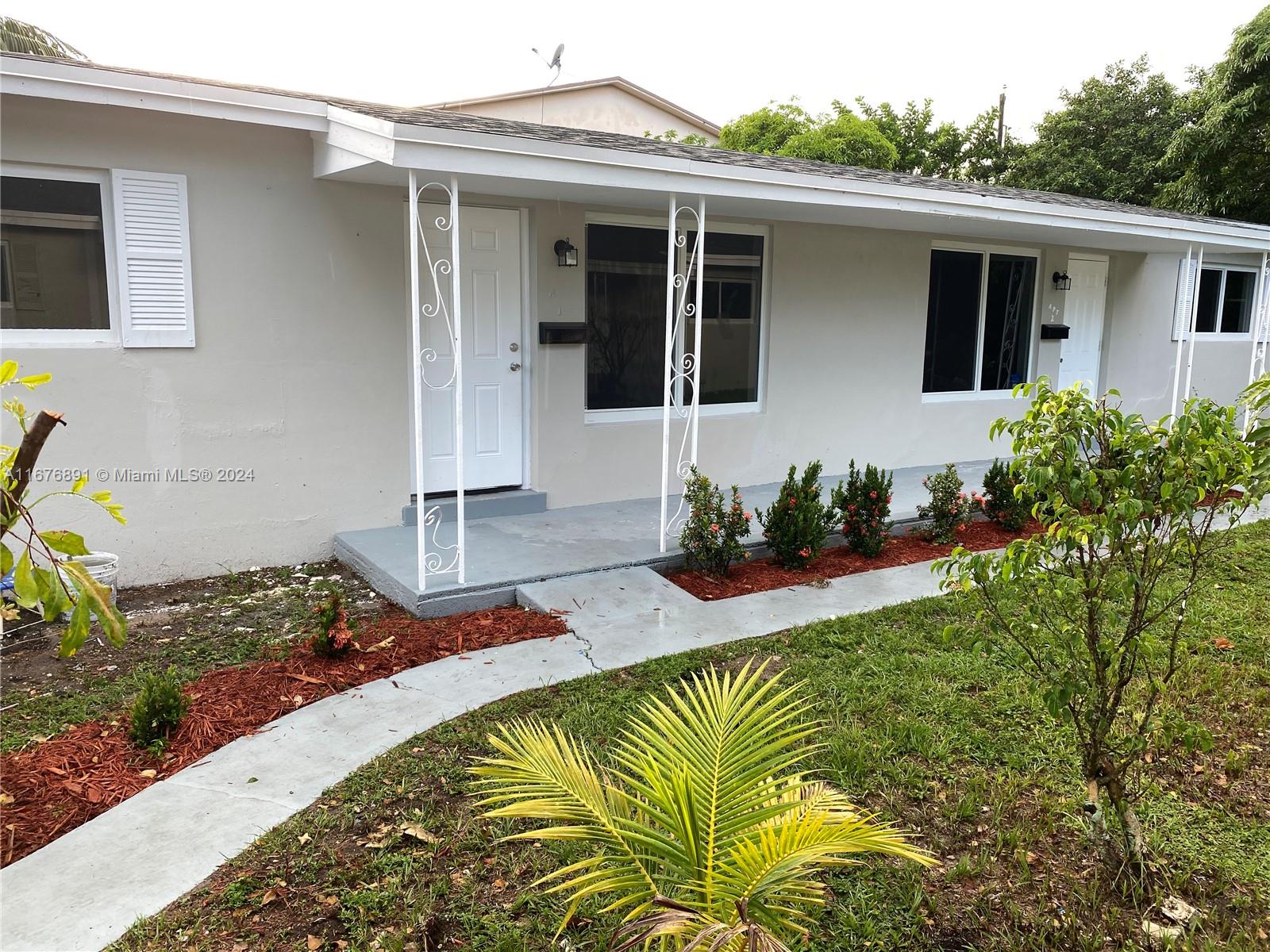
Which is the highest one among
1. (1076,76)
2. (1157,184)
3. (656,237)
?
(1076,76)

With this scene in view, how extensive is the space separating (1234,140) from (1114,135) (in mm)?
5656

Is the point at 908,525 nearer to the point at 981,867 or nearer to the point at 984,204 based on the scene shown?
the point at 984,204

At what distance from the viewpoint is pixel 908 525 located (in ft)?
24.0

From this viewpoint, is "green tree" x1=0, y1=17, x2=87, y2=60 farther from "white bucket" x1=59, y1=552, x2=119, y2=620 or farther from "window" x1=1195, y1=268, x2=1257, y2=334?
"window" x1=1195, y1=268, x2=1257, y2=334

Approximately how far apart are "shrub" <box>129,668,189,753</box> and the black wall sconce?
434 centimetres

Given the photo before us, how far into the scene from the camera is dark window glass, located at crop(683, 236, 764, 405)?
7.86 metres

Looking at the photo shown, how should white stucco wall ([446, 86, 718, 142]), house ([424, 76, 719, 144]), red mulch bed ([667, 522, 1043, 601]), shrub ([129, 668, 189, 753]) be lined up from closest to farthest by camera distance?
1. shrub ([129, 668, 189, 753])
2. red mulch bed ([667, 522, 1043, 601])
3. house ([424, 76, 719, 144])
4. white stucco wall ([446, 86, 718, 142])

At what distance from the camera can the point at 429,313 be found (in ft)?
19.7

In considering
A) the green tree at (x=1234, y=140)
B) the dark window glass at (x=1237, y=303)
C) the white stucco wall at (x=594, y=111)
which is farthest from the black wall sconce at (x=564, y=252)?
the white stucco wall at (x=594, y=111)

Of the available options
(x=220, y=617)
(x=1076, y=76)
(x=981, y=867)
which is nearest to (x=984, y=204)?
(x=981, y=867)

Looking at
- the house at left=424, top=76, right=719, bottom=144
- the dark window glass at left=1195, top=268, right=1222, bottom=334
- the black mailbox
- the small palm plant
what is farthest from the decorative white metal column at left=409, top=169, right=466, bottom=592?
the house at left=424, top=76, right=719, bottom=144

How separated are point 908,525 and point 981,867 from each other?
4746 mm

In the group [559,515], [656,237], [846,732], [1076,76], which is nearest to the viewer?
[846,732]

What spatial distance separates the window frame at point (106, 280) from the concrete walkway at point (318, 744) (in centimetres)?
296
